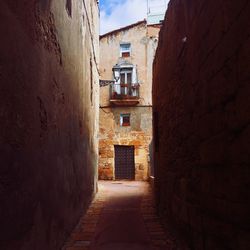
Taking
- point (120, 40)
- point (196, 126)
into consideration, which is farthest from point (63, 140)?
point (120, 40)

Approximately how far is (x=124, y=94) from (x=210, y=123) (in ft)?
52.1

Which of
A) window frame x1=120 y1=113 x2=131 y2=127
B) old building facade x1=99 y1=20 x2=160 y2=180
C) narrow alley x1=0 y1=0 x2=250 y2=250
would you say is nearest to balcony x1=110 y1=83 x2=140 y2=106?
old building facade x1=99 y1=20 x2=160 y2=180

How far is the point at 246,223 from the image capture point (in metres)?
2.01

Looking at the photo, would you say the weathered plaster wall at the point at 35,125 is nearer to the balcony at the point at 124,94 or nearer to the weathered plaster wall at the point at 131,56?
the balcony at the point at 124,94

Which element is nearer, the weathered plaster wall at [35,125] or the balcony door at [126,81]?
the weathered plaster wall at [35,125]

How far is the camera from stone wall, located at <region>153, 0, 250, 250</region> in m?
2.04

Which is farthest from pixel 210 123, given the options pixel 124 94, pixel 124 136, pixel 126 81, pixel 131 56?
pixel 131 56

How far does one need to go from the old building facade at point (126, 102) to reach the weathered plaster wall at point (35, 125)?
13.0m

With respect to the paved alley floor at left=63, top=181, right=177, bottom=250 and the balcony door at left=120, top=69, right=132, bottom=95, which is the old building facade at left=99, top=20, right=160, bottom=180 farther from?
the paved alley floor at left=63, top=181, right=177, bottom=250

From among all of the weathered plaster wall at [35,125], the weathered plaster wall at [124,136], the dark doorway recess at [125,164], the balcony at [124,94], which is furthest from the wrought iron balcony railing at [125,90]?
the weathered plaster wall at [35,125]

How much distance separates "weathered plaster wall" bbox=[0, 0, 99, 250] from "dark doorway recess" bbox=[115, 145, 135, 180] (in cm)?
1312

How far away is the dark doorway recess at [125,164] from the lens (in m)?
17.6

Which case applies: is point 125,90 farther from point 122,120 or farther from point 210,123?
point 210,123

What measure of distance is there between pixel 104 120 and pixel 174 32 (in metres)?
14.1
